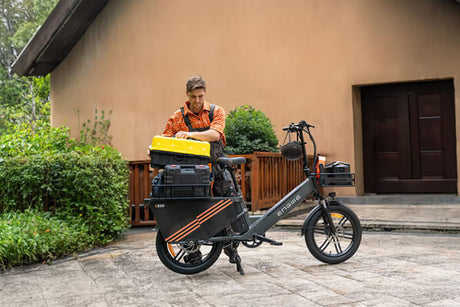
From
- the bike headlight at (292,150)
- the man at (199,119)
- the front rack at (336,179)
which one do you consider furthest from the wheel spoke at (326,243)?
the man at (199,119)

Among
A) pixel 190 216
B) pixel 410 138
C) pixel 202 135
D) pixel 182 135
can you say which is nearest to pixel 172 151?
pixel 182 135

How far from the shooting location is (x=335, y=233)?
5.12m

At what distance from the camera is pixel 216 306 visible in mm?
3793

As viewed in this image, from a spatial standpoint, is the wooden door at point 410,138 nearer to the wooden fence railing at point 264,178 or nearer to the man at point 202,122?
the wooden fence railing at point 264,178

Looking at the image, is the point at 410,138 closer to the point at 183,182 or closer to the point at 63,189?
the point at 63,189

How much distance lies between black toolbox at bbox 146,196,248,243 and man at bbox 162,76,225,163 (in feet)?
1.45

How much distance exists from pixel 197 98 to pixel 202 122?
0.24 metres

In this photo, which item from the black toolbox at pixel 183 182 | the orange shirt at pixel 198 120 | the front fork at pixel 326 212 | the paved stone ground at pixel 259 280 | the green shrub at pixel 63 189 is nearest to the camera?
the paved stone ground at pixel 259 280

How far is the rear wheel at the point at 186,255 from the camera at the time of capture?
15.5ft

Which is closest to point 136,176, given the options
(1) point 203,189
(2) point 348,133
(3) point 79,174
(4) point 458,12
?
(3) point 79,174

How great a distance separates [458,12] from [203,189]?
21.8 feet

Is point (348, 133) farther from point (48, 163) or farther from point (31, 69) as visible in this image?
point (31, 69)

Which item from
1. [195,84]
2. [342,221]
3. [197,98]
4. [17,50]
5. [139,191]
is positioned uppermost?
[17,50]

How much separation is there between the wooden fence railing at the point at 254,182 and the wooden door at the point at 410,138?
196cm
